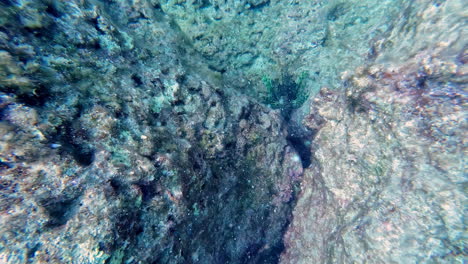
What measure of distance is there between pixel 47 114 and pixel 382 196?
3.30 metres

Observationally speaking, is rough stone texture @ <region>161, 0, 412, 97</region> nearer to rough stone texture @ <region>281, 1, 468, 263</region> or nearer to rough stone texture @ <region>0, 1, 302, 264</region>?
→ rough stone texture @ <region>0, 1, 302, 264</region>

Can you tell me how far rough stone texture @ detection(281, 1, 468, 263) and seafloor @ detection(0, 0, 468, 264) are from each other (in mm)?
13

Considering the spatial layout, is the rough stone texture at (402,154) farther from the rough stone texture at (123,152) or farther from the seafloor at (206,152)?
the rough stone texture at (123,152)

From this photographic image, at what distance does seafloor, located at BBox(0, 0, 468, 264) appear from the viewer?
163cm

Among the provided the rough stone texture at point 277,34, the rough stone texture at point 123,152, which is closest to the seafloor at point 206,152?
the rough stone texture at point 123,152

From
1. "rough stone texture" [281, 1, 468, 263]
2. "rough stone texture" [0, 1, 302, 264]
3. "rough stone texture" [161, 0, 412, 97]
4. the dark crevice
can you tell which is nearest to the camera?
"rough stone texture" [0, 1, 302, 264]

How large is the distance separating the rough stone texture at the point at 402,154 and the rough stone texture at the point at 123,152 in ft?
2.58

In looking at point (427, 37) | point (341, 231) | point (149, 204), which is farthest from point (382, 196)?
point (149, 204)

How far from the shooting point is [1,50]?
68.6 inches

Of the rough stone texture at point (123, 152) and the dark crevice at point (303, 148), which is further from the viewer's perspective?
the dark crevice at point (303, 148)

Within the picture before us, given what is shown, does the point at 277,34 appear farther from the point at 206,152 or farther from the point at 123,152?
the point at 123,152

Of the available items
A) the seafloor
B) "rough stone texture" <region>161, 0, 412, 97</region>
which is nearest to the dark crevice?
the seafloor

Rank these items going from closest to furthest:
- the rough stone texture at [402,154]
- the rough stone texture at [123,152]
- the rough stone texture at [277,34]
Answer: the rough stone texture at [123,152], the rough stone texture at [402,154], the rough stone texture at [277,34]

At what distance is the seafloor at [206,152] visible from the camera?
163 centimetres
